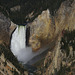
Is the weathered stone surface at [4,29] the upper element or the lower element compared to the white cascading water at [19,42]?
upper

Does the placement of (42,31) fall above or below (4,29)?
below

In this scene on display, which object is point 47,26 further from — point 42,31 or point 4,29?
point 4,29

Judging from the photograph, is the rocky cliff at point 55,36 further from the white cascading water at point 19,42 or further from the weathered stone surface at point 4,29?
the white cascading water at point 19,42

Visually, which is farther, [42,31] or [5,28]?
[5,28]

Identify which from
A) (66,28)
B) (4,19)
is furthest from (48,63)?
(4,19)

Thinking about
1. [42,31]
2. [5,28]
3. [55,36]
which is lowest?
[55,36]

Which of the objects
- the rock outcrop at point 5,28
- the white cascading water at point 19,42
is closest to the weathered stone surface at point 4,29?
the rock outcrop at point 5,28

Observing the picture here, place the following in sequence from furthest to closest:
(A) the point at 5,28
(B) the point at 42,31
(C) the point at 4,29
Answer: (A) the point at 5,28 → (C) the point at 4,29 → (B) the point at 42,31

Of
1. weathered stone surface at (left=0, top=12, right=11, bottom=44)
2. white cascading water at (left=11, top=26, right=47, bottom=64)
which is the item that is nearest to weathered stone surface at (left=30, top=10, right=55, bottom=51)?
white cascading water at (left=11, top=26, right=47, bottom=64)

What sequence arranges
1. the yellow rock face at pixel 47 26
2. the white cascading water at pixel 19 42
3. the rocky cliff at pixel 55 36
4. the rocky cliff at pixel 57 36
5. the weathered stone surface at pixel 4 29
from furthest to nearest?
1. the white cascading water at pixel 19 42
2. the weathered stone surface at pixel 4 29
3. the yellow rock face at pixel 47 26
4. the rocky cliff at pixel 55 36
5. the rocky cliff at pixel 57 36

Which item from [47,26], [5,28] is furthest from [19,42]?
[47,26]

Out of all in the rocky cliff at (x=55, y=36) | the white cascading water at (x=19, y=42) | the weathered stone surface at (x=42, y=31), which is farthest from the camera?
the white cascading water at (x=19, y=42)
